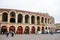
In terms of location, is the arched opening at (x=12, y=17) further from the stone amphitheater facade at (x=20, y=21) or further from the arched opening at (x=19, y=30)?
the arched opening at (x=19, y=30)

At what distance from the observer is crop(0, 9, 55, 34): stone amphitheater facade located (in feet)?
161

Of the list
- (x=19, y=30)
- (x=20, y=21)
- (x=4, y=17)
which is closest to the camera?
(x=4, y=17)

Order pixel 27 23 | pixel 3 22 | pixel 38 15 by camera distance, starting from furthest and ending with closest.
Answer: pixel 38 15 < pixel 27 23 < pixel 3 22

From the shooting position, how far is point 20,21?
54.0 meters

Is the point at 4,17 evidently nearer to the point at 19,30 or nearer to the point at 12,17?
the point at 12,17

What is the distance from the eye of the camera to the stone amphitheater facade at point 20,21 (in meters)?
49.2

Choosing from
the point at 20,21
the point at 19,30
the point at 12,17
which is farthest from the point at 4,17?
the point at 19,30

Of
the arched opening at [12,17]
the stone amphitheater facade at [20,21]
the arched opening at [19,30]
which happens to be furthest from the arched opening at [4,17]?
the arched opening at [19,30]

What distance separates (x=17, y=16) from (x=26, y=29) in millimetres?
5601

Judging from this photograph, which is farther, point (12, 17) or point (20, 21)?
point (20, 21)

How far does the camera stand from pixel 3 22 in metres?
48.6

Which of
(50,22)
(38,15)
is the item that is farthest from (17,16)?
(50,22)

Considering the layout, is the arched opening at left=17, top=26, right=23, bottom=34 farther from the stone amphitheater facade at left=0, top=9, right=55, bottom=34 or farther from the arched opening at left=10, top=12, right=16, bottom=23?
the arched opening at left=10, top=12, right=16, bottom=23

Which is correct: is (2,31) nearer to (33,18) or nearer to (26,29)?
(26,29)
